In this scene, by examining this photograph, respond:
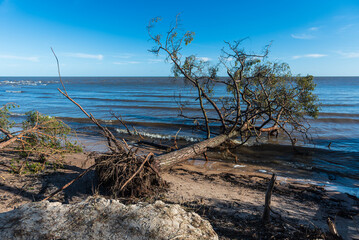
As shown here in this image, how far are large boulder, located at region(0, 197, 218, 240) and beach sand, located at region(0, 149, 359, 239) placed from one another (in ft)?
4.21

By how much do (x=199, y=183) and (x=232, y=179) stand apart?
1.14m

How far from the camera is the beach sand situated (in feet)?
12.8

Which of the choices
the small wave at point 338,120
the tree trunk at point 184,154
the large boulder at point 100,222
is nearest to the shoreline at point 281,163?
the tree trunk at point 184,154

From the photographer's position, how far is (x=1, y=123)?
7.56 m

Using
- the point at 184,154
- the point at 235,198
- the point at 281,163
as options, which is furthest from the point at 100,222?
the point at 281,163

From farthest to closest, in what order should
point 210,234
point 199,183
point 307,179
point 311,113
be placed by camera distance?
1. point 311,113
2. point 307,179
3. point 199,183
4. point 210,234

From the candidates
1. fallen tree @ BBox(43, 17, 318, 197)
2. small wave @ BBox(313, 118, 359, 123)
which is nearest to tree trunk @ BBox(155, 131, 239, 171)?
fallen tree @ BBox(43, 17, 318, 197)

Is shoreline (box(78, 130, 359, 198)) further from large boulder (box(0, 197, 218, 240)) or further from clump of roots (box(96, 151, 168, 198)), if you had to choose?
large boulder (box(0, 197, 218, 240))

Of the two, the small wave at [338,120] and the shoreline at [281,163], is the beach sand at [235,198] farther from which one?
the small wave at [338,120]

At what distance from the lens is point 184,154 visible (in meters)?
7.06

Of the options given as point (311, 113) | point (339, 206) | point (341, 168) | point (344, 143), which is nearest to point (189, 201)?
point (339, 206)

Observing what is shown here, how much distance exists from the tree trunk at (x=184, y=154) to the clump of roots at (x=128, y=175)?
60 centimetres

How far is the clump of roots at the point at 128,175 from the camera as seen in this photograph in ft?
16.0

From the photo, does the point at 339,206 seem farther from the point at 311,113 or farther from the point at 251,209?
the point at 311,113
